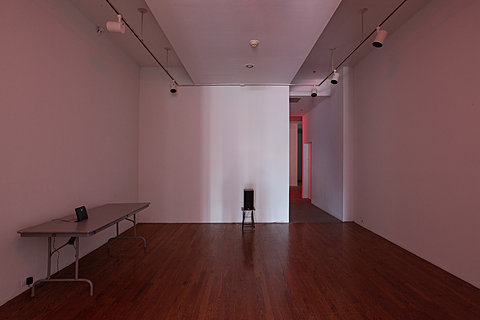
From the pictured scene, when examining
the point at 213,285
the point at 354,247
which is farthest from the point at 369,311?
the point at 354,247

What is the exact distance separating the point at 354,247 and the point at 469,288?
166 cm

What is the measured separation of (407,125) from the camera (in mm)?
4438

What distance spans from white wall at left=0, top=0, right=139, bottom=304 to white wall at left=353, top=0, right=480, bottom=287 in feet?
17.0

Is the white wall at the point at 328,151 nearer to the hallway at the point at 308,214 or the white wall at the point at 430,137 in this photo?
the hallway at the point at 308,214

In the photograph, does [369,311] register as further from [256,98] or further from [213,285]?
[256,98]

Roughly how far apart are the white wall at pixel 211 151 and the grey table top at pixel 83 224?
223cm

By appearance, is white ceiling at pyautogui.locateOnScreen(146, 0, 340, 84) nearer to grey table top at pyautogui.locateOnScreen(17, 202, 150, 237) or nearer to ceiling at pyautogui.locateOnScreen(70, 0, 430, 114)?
ceiling at pyautogui.locateOnScreen(70, 0, 430, 114)

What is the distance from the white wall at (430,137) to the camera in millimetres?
3258

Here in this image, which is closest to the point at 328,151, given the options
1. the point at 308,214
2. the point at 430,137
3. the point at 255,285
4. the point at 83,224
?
the point at 308,214

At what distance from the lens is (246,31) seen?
12.6 ft

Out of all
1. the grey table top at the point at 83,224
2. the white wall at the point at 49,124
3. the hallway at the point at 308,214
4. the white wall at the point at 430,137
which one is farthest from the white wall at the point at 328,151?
the white wall at the point at 49,124

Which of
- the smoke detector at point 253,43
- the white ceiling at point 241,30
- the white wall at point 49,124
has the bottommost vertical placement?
the white wall at point 49,124

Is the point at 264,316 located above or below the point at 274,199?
below

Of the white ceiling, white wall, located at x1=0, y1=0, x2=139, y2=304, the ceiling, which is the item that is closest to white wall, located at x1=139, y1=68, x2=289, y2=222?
the ceiling
